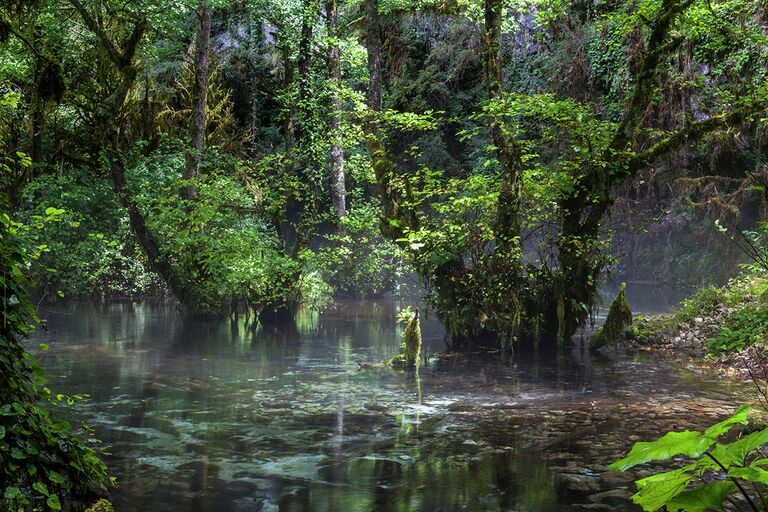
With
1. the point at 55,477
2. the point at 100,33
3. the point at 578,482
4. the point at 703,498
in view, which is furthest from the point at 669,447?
the point at 100,33

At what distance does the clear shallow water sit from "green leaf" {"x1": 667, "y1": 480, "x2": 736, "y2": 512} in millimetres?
5011

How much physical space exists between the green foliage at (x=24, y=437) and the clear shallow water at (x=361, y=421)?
6.39 ft

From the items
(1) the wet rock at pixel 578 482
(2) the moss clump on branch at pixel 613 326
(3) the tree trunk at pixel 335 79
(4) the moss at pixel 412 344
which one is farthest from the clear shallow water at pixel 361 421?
(3) the tree trunk at pixel 335 79

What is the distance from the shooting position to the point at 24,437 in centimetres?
495

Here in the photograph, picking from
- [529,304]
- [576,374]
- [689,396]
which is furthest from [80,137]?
[689,396]

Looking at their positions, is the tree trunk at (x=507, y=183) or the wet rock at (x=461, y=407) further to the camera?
the tree trunk at (x=507, y=183)

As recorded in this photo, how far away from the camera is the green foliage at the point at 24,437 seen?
4.76m

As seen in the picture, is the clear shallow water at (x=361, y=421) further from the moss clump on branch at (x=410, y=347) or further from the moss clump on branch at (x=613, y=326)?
the moss clump on branch at (x=613, y=326)

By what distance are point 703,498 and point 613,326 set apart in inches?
645

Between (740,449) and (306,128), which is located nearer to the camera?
(740,449)

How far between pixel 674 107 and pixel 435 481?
20.2 m

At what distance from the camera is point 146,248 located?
23.0m

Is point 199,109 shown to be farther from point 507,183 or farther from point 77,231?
point 507,183

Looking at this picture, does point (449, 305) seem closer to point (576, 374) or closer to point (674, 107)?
point (576, 374)
